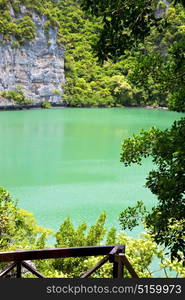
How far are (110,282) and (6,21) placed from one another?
67.7 m

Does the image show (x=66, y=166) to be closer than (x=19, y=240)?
No

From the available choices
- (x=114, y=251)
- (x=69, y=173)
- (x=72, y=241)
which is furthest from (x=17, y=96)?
(x=114, y=251)

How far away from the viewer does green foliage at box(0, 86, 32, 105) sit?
63.4m

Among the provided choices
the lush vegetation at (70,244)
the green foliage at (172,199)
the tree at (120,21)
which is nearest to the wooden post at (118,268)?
the green foliage at (172,199)

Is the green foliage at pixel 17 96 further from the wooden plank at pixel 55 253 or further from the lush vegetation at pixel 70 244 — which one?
the wooden plank at pixel 55 253

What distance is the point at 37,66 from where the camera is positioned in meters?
70.2

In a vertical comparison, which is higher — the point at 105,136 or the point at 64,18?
the point at 64,18

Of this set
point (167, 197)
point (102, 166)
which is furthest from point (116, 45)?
point (102, 166)

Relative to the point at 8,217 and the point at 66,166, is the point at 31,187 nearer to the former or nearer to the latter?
the point at 66,166

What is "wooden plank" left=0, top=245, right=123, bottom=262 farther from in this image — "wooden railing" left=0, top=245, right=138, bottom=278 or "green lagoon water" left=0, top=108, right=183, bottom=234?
"green lagoon water" left=0, top=108, right=183, bottom=234

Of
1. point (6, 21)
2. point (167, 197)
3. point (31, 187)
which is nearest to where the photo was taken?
point (167, 197)

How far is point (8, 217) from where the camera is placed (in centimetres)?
933

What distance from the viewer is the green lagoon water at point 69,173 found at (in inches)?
648

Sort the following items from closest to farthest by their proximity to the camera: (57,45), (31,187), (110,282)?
1. (110,282)
2. (31,187)
3. (57,45)
